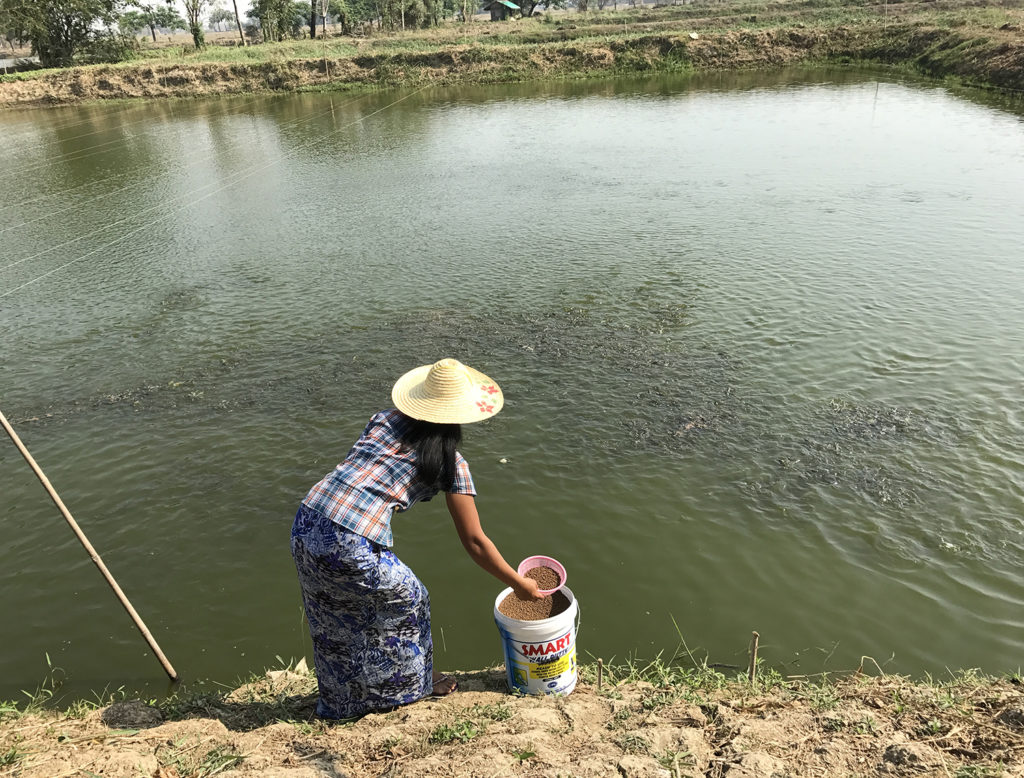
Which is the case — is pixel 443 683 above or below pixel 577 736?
below

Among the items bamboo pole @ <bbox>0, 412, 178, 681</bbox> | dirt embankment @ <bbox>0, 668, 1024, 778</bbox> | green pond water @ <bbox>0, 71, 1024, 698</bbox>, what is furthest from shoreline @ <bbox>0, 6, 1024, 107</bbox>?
dirt embankment @ <bbox>0, 668, 1024, 778</bbox>

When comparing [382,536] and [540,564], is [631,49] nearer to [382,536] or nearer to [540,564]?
[540,564]

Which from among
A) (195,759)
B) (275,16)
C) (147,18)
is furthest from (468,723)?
(147,18)

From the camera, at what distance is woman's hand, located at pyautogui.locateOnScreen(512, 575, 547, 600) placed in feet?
10.6

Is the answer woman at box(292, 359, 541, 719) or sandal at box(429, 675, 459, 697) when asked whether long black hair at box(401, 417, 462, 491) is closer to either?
woman at box(292, 359, 541, 719)

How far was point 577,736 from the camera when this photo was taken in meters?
3.06

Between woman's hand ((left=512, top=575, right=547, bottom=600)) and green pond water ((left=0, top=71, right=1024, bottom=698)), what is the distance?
1.20m

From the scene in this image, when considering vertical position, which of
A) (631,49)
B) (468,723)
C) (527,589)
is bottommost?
(468,723)

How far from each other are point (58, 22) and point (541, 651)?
60100 mm

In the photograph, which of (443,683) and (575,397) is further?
(575,397)

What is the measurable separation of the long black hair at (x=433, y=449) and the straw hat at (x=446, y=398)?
0.23ft

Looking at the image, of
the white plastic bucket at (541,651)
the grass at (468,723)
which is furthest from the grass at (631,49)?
the grass at (468,723)

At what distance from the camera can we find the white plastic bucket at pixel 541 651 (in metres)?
3.22

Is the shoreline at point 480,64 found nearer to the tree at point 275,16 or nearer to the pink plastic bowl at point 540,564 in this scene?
the tree at point 275,16
